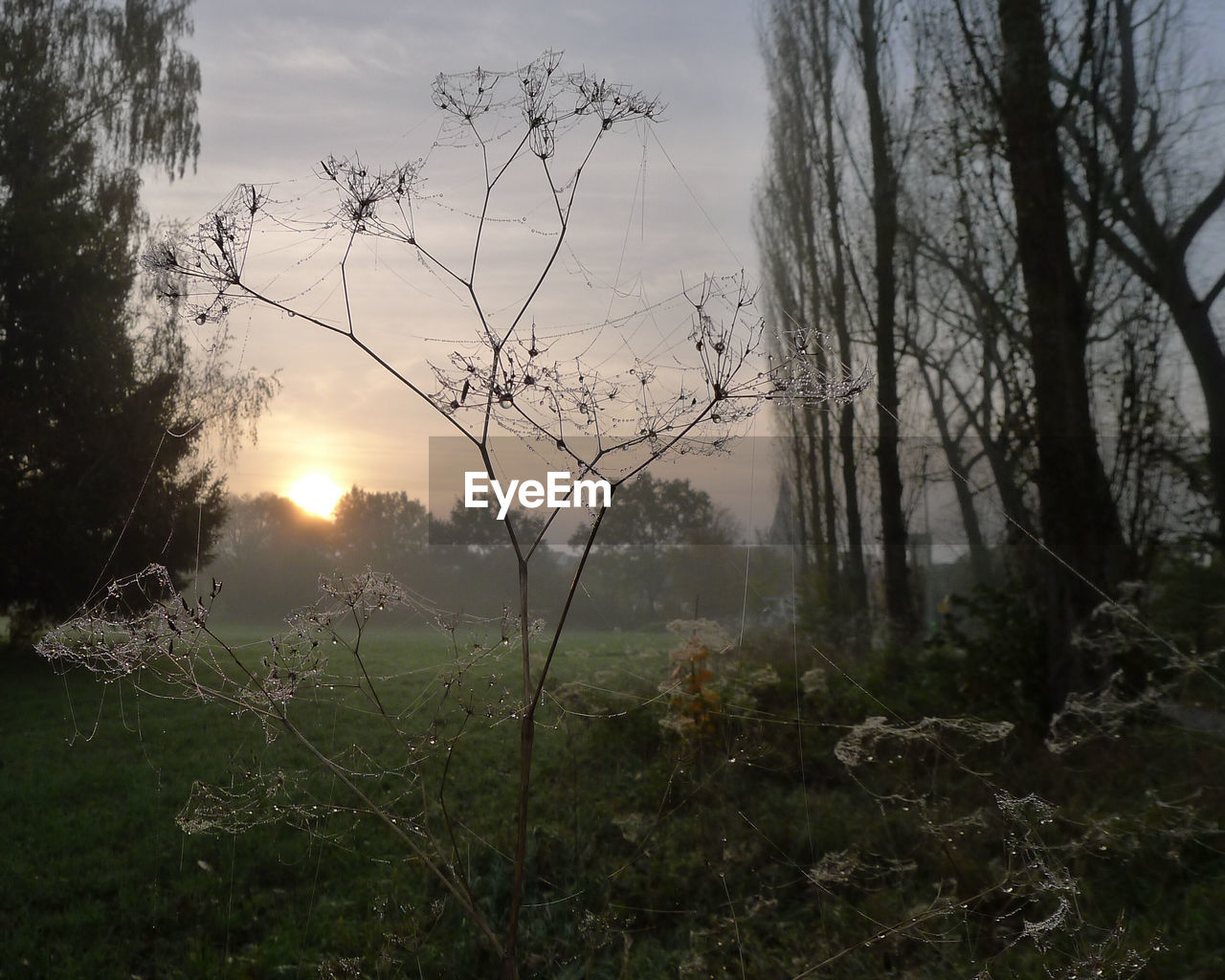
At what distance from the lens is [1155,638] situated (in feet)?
7.01

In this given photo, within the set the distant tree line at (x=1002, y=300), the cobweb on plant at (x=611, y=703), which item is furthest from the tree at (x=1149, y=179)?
the cobweb on plant at (x=611, y=703)

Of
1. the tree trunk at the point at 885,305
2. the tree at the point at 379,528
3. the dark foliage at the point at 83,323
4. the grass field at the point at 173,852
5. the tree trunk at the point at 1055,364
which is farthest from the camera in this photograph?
the tree trunk at the point at 885,305

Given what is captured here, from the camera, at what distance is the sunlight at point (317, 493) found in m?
1.97

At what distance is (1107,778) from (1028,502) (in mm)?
840

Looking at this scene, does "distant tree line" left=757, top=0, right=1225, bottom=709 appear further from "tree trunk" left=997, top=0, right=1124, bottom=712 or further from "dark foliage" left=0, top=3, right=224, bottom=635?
"dark foliage" left=0, top=3, right=224, bottom=635

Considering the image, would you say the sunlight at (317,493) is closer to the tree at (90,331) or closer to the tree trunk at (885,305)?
the tree at (90,331)

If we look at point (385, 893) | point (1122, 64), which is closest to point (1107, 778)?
point (385, 893)

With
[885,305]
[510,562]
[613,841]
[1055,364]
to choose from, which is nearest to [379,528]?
[510,562]

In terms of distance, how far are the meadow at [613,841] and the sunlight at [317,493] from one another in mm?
379

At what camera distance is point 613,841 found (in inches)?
71.2

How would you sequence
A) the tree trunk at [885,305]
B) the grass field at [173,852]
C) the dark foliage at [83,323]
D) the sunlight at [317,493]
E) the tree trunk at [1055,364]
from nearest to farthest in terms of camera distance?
1. the grass field at [173,852]
2. the sunlight at [317,493]
3. the tree trunk at [1055,364]
4. the dark foliage at [83,323]
5. the tree trunk at [885,305]

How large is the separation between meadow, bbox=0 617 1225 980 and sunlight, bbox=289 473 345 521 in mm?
379

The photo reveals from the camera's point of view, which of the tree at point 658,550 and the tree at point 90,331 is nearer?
the tree at point 658,550

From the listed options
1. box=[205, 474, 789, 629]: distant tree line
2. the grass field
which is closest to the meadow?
the grass field
